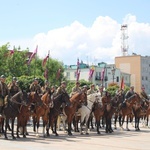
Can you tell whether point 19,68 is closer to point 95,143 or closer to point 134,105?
point 134,105

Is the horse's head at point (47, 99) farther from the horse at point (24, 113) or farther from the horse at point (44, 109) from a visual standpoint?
the horse at point (24, 113)

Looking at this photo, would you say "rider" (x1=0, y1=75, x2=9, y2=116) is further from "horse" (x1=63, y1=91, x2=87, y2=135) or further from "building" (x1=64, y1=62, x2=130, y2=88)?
"building" (x1=64, y1=62, x2=130, y2=88)

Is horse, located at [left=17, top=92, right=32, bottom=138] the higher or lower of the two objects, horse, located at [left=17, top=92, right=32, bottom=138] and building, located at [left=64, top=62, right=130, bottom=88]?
the lower

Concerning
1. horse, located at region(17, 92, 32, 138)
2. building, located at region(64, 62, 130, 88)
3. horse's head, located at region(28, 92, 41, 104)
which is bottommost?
horse, located at region(17, 92, 32, 138)

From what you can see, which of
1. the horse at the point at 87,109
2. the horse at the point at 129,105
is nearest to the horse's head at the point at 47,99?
the horse at the point at 87,109

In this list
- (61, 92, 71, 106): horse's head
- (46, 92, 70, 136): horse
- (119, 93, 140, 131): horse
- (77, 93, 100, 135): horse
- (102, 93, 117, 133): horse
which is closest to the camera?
(61, 92, 71, 106): horse's head

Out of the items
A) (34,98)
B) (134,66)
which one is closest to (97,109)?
(34,98)

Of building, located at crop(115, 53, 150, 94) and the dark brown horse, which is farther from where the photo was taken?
building, located at crop(115, 53, 150, 94)

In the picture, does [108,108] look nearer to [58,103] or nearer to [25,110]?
[58,103]

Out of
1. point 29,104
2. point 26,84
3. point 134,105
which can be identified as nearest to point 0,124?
point 29,104

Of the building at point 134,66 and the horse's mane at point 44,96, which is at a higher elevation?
the building at point 134,66

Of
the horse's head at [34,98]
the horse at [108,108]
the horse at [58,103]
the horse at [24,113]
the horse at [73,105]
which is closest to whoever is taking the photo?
the horse at [24,113]

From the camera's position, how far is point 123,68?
11812 centimetres

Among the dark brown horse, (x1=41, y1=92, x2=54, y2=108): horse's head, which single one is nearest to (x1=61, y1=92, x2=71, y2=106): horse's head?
(x1=41, y1=92, x2=54, y2=108): horse's head
